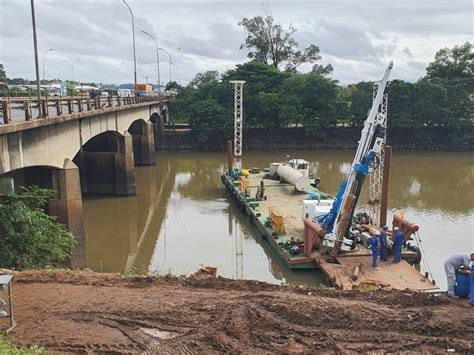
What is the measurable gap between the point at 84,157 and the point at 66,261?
16138 millimetres

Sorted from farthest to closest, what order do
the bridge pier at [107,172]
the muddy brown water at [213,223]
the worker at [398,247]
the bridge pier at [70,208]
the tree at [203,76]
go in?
the tree at [203,76]
the bridge pier at [107,172]
the muddy brown water at [213,223]
the bridge pier at [70,208]
the worker at [398,247]

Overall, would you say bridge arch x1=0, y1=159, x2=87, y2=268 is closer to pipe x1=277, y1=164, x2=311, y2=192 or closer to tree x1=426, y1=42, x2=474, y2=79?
pipe x1=277, y1=164, x2=311, y2=192

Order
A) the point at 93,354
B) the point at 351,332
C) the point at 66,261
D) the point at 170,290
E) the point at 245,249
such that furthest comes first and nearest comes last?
the point at 245,249, the point at 66,261, the point at 170,290, the point at 351,332, the point at 93,354

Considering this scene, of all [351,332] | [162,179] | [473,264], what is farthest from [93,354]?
[162,179]

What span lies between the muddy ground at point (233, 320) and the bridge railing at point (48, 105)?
7.21 metres

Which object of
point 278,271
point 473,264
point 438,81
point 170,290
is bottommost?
point 278,271

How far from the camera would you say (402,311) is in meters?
10.3

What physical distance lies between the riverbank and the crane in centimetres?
3978

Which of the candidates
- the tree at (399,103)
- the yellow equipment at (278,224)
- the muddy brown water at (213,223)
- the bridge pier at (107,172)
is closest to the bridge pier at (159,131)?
the muddy brown water at (213,223)

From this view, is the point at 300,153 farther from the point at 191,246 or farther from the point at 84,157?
the point at 191,246

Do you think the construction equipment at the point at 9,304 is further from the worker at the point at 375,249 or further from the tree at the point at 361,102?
the tree at the point at 361,102

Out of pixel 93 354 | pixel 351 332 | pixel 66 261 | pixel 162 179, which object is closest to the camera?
pixel 93 354

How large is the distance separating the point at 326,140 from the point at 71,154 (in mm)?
40850

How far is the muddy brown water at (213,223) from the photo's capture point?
19.8 m
